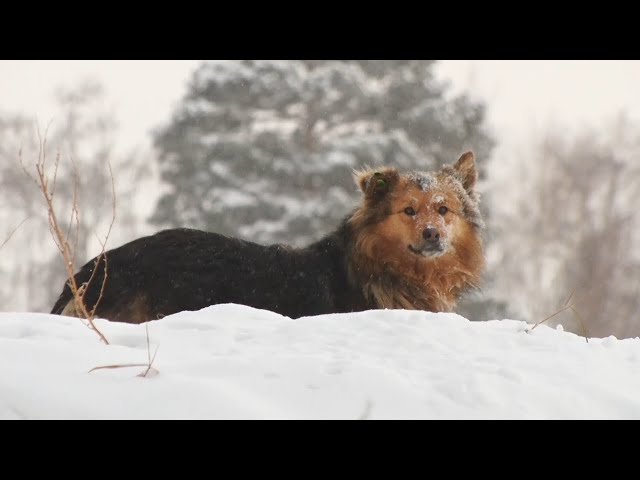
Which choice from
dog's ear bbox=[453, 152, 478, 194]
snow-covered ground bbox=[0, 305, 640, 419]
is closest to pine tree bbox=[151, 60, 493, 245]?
dog's ear bbox=[453, 152, 478, 194]

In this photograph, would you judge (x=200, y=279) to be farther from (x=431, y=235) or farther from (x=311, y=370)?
(x=311, y=370)

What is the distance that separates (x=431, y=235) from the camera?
7.11 meters

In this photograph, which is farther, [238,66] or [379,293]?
[238,66]

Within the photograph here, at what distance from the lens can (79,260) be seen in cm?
2416

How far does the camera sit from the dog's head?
7.20 m

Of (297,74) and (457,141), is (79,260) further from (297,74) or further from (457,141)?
(457,141)

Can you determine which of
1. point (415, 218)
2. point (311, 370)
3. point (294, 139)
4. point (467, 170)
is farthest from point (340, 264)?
point (294, 139)

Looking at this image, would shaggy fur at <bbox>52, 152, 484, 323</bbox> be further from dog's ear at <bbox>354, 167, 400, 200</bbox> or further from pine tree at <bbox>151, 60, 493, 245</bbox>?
pine tree at <bbox>151, 60, 493, 245</bbox>

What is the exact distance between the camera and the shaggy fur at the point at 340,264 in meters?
6.37

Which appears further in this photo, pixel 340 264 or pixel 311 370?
pixel 340 264

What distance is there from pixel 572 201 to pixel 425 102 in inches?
297

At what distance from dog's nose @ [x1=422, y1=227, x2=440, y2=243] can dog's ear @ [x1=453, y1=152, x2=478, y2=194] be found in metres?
0.90

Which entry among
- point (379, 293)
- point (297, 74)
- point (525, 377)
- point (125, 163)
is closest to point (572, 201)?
point (297, 74)

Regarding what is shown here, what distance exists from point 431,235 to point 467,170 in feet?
3.52
